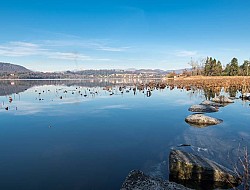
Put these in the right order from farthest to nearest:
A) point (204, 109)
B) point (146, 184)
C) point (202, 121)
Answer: point (204, 109)
point (202, 121)
point (146, 184)

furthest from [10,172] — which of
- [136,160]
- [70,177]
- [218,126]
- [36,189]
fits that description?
[218,126]

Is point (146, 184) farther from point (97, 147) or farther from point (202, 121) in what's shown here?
point (202, 121)

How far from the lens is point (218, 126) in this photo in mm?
16031

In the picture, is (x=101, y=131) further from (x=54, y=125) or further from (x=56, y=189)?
(x=56, y=189)

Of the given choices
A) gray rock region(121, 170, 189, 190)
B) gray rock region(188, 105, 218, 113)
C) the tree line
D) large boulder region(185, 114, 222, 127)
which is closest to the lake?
large boulder region(185, 114, 222, 127)

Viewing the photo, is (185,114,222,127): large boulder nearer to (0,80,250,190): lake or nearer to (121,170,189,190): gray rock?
(0,80,250,190): lake

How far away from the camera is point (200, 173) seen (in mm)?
7816

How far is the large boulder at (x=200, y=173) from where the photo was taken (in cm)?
764

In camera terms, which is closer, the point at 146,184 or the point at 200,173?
the point at 146,184

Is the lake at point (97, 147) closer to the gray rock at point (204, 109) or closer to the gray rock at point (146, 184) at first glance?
the gray rock at point (146, 184)

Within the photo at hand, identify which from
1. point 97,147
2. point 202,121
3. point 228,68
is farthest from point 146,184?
point 228,68

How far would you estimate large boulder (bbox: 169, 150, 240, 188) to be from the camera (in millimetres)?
7637

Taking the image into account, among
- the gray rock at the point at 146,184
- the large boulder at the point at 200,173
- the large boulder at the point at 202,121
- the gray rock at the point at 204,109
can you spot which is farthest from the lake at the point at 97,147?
the gray rock at the point at 204,109

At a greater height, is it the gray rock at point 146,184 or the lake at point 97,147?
the gray rock at point 146,184
